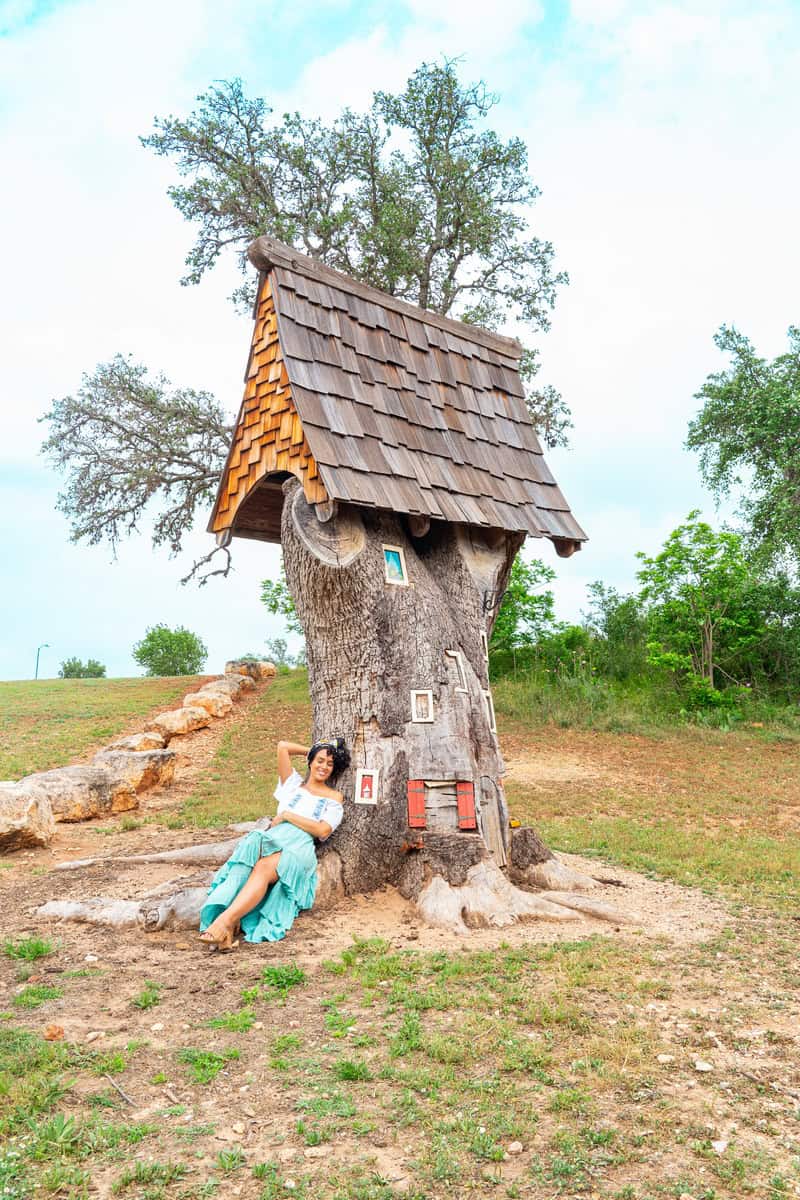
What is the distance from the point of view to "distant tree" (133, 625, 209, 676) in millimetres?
35219

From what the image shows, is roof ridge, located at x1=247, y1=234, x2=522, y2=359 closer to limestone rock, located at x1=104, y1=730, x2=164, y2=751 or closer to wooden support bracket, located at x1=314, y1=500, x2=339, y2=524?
wooden support bracket, located at x1=314, y1=500, x2=339, y2=524

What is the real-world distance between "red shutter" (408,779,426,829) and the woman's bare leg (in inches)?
43.9

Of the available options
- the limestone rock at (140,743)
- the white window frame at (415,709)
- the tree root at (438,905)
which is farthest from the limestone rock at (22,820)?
the limestone rock at (140,743)

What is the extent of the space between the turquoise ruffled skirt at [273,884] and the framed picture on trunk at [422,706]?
1.32 m


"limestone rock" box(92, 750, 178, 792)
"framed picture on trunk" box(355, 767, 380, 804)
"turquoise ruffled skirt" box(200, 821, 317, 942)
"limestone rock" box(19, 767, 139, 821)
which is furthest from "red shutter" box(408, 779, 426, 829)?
"limestone rock" box(92, 750, 178, 792)

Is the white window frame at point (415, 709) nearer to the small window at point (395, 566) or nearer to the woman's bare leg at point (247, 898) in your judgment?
the small window at point (395, 566)

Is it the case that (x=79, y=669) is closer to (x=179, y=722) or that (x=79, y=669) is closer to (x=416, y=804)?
(x=179, y=722)

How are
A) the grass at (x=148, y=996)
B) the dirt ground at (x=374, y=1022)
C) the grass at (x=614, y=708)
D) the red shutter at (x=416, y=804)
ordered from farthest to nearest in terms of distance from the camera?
1. the grass at (x=614, y=708)
2. the red shutter at (x=416, y=804)
3. the grass at (x=148, y=996)
4. the dirt ground at (x=374, y=1022)

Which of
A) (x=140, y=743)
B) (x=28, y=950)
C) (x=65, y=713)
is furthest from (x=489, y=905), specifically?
(x=65, y=713)

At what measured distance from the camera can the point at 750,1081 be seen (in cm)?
394

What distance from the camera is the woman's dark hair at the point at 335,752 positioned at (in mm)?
6887

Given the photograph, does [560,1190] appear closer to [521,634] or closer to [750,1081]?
[750,1081]

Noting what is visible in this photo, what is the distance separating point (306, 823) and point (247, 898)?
2.44 ft

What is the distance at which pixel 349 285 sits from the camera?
8359mm
